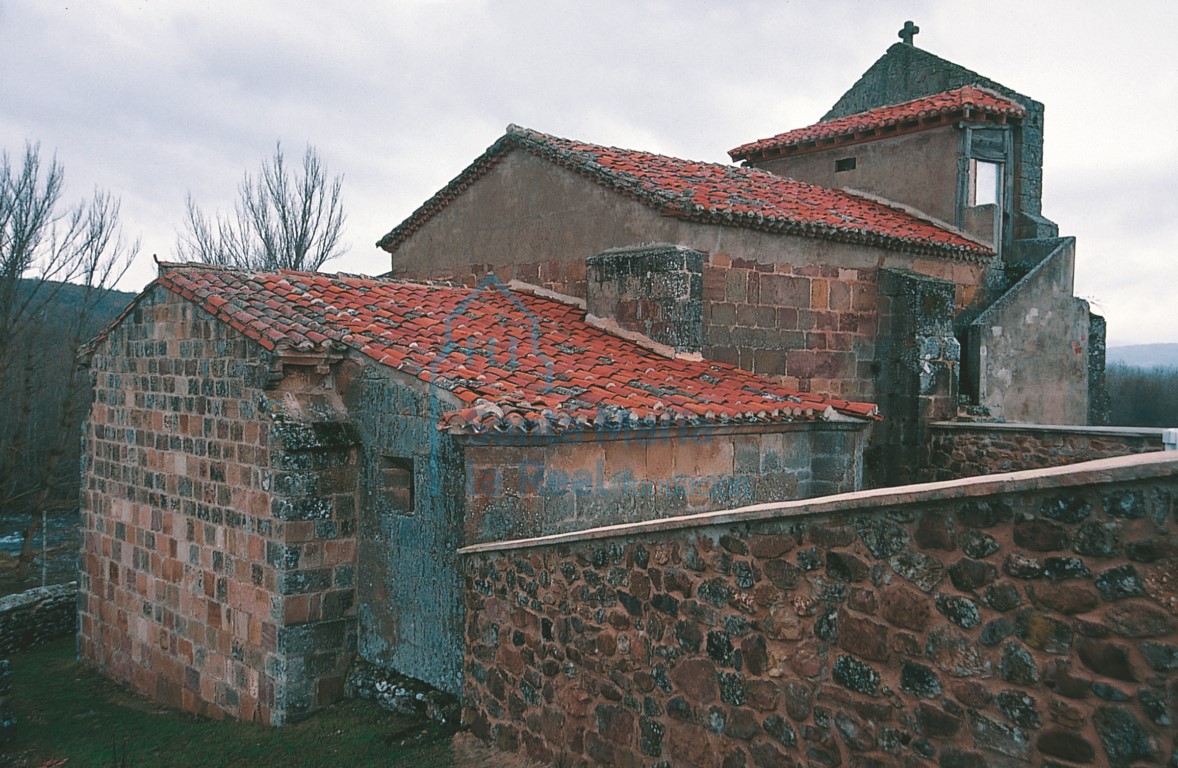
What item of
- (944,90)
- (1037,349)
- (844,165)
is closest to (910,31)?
(944,90)

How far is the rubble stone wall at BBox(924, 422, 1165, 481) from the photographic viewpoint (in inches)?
408

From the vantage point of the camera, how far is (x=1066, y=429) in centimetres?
1057

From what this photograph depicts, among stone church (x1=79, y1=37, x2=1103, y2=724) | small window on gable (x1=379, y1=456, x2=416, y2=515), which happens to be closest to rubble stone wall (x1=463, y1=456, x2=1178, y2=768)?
stone church (x1=79, y1=37, x2=1103, y2=724)

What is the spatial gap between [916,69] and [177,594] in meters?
15.7

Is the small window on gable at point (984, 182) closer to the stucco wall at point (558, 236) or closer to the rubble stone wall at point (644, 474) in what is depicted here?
the stucco wall at point (558, 236)

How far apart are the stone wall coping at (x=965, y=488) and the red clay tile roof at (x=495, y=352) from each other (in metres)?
2.73

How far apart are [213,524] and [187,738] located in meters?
1.95

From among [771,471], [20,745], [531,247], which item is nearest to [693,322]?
[771,471]

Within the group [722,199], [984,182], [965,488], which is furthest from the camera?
[984,182]

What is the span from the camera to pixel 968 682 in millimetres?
2975

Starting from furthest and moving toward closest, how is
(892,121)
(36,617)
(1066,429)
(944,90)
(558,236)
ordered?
(944,90) < (892,121) < (36,617) < (558,236) < (1066,429)

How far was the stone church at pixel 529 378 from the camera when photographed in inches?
283

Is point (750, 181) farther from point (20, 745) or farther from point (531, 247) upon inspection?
point (20, 745)

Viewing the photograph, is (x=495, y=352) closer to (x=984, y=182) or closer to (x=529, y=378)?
(x=529, y=378)
